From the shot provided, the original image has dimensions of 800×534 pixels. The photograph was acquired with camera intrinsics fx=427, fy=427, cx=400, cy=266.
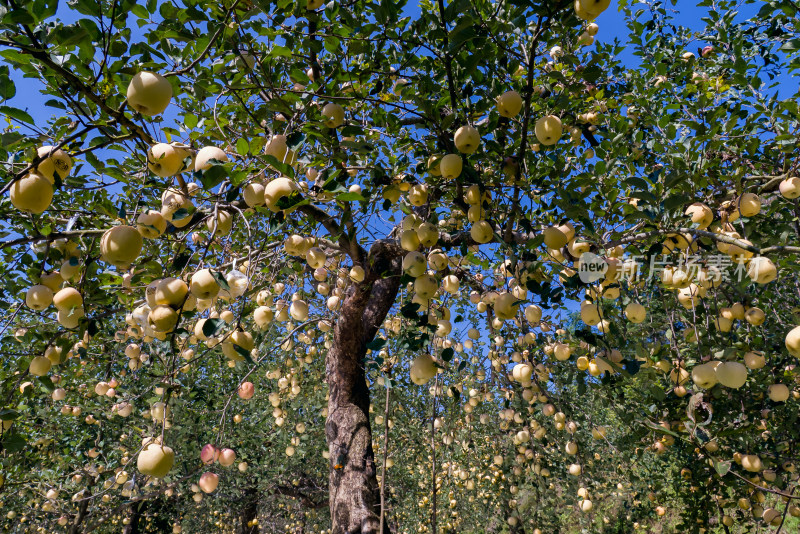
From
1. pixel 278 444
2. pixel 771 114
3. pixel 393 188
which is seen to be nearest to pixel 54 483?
pixel 278 444

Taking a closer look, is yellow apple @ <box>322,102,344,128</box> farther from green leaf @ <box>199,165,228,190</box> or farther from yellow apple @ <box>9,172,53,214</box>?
yellow apple @ <box>9,172,53,214</box>

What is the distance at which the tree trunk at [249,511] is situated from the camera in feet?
28.6

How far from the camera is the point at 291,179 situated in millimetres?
1538

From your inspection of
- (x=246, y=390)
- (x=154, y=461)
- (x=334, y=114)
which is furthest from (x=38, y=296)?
(x=246, y=390)

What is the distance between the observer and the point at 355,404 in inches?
149

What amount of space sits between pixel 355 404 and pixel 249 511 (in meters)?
7.85

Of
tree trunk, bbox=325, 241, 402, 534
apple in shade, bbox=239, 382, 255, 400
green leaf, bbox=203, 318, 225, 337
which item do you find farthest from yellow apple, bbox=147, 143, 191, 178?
apple in shade, bbox=239, 382, 255, 400

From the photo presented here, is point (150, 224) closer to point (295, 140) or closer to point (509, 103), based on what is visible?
point (295, 140)

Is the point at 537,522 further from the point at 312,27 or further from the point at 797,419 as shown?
the point at 312,27

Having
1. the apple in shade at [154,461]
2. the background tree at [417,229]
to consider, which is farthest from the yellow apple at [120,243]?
the apple in shade at [154,461]

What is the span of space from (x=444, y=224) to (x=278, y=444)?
5.81 metres

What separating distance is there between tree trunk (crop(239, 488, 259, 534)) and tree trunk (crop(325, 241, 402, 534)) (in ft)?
20.6

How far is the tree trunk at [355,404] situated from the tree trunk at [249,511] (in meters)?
6.28

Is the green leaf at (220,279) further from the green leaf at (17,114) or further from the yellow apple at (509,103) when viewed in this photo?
the yellow apple at (509,103)
